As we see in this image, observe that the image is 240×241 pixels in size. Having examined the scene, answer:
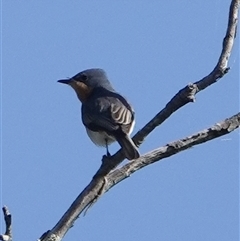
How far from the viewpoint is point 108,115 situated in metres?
8.04

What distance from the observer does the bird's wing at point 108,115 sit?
7.74 metres

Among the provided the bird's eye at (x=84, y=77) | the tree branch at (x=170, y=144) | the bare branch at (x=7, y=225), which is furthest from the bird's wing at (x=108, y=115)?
the bare branch at (x=7, y=225)

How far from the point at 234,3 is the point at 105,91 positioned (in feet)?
14.2

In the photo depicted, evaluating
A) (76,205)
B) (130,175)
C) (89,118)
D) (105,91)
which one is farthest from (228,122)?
(105,91)

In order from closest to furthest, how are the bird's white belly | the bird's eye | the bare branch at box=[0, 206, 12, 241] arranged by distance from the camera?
the bare branch at box=[0, 206, 12, 241]
the bird's white belly
the bird's eye

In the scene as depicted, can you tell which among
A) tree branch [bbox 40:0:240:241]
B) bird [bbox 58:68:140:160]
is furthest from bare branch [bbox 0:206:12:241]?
bird [bbox 58:68:140:160]

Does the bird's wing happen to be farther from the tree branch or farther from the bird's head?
the tree branch

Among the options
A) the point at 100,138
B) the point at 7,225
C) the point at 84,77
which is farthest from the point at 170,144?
the point at 84,77

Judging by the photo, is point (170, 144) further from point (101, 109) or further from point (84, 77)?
point (84, 77)

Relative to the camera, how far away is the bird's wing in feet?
25.4

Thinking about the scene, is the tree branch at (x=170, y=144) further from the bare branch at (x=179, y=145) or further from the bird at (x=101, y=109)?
the bird at (x=101, y=109)

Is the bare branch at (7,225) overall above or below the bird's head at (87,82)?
below

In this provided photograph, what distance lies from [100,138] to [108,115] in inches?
11.1

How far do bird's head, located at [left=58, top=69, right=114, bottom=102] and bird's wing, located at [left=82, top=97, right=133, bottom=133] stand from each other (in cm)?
79
